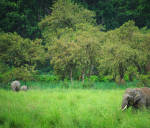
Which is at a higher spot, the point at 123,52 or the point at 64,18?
the point at 64,18

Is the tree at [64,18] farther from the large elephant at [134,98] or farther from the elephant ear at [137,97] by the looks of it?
the elephant ear at [137,97]

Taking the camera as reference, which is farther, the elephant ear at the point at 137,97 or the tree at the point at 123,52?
the tree at the point at 123,52

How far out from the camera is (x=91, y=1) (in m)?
39.0

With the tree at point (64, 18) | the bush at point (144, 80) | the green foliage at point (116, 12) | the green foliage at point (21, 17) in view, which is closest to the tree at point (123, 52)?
the bush at point (144, 80)

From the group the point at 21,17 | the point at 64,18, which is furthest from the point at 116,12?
the point at 21,17

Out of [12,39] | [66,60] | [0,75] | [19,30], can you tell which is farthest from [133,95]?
[19,30]

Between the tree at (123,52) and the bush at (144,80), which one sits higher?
the tree at (123,52)

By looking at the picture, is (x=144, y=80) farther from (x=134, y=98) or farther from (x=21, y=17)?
(x=21, y=17)

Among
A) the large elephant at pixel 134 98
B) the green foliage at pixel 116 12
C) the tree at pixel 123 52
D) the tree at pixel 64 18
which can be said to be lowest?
the large elephant at pixel 134 98

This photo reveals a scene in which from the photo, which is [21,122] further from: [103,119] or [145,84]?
[145,84]

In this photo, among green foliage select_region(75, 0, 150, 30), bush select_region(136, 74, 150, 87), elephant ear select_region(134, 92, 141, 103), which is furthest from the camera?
green foliage select_region(75, 0, 150, 30)

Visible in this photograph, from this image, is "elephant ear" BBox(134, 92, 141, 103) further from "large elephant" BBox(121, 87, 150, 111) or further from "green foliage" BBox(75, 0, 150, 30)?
"green foliage" BBox(75, 0, 150, 30)

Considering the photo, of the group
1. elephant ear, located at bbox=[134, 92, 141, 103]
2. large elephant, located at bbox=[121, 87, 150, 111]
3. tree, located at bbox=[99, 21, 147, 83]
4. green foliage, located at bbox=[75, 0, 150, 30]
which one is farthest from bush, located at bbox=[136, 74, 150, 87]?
green foliage, located at bbox=[75, 0, 150, 30]

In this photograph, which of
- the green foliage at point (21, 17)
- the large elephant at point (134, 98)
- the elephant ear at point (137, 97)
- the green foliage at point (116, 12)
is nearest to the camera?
the large elephant at point (134, 98)
